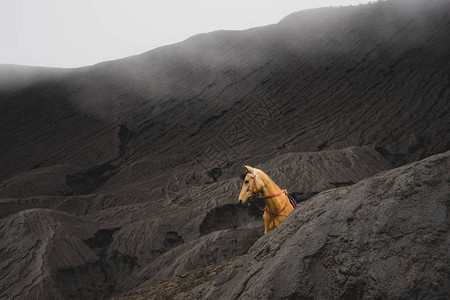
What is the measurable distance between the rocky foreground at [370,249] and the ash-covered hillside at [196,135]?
0.47 ft

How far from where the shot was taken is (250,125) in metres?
15.2

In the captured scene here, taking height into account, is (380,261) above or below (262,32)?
below

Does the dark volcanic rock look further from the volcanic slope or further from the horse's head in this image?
the volcanic slope

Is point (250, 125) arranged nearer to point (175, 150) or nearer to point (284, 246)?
point (175, 150)

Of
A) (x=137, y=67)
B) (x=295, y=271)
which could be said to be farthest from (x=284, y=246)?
(x=137, y=67)

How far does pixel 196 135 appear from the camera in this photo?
15.7 meters

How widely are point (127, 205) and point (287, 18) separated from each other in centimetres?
2038

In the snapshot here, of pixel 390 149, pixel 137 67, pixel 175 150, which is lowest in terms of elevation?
pixel 390 149

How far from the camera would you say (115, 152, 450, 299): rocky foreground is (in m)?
1.71

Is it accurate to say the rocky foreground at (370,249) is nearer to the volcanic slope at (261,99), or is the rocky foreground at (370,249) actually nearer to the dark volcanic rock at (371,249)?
the dark volcanic rock at (371,249)

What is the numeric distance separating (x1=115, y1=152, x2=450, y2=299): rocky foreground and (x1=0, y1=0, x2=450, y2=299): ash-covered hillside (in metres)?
0.14

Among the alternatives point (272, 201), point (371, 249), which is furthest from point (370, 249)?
point (272, 201)

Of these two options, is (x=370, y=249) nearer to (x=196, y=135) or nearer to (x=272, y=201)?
(x=272, y=201)

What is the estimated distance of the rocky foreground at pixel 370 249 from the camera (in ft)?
5.62
